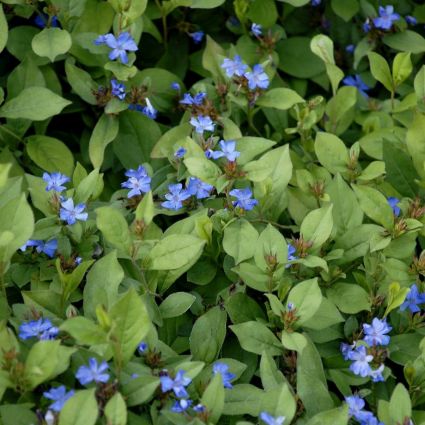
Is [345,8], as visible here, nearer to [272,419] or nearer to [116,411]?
[272,419]

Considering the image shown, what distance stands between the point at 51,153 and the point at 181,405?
1.11 m

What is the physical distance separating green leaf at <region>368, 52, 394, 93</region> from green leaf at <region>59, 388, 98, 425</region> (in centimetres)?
150

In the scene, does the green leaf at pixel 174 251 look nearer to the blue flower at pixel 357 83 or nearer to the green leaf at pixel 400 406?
the green leaf at pixel 400 406

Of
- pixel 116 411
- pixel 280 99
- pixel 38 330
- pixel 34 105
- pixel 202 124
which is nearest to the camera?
pixel 116 411

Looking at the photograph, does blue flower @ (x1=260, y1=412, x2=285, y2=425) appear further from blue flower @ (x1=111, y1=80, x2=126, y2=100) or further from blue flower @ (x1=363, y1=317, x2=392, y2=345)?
blue flower @ (x1=111, y1=80, x2=126, y2=100)

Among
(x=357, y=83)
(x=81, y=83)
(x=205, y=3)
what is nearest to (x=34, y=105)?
(x=81, y=83)

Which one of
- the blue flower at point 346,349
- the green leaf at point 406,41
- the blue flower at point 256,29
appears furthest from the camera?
the green leaf at point 406,41

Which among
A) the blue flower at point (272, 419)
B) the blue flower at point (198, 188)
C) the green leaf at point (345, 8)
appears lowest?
the blue flower at point (272, 419)

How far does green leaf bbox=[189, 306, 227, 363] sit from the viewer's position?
6.59 feet

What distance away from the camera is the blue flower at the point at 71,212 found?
2.09m

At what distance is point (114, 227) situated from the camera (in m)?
1.94

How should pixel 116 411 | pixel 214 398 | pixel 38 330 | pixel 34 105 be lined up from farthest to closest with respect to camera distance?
1. pixel 34 105
2. pixel 38 330
3. pixel 214 398
4. pixel 116 411

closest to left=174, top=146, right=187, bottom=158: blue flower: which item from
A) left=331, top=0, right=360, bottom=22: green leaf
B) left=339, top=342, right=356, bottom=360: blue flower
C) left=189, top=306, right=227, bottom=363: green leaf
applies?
left=189, top=306, right=227, bottom=363: green leaf

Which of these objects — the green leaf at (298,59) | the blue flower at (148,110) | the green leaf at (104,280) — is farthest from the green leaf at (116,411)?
the green leaf at (298,59)
